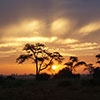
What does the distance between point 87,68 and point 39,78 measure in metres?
43.0

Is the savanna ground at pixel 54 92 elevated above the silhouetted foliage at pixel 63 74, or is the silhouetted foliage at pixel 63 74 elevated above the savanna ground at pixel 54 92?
the silhouetted foliage at pixel 63 74

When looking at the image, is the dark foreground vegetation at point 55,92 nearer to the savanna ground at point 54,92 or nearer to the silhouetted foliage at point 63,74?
the savanna ground at point 54,92

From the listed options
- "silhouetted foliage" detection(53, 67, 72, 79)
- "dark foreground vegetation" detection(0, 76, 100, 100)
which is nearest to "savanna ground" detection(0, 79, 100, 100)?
"dark foreground vegetation" detection(0, 76, 100, 100)

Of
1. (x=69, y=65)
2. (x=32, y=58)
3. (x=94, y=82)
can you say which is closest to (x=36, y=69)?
(x=32, y=58)

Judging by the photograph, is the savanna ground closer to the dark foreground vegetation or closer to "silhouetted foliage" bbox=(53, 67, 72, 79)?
the dark foreground vegetation

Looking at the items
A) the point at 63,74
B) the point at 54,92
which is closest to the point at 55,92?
the point at 54,92

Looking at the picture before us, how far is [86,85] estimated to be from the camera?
137 ft

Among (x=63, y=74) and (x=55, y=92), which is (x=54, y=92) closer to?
(x=55, y=92)

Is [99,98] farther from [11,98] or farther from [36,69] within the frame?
[36,69]

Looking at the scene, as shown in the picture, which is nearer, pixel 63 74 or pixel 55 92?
pixel 55 92

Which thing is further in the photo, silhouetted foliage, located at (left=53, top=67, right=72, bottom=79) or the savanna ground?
silhouetted foliage, located at (left=53, top=67, right=72, bottom=79)

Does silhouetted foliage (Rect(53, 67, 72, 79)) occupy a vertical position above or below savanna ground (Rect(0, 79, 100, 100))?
above

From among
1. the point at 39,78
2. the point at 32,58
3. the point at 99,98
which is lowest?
the point at 99,98

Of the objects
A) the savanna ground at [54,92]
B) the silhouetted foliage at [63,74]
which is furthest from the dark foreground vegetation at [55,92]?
the silhouetted foliage at [63,74]
